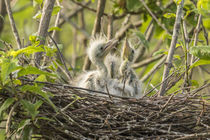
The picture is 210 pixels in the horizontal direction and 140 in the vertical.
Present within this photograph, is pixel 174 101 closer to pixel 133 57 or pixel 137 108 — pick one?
pixel 137 108

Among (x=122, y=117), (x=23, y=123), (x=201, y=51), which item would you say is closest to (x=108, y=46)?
(x=122, y=117)

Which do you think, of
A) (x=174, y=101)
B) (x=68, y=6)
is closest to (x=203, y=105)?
(x=174, y=101)

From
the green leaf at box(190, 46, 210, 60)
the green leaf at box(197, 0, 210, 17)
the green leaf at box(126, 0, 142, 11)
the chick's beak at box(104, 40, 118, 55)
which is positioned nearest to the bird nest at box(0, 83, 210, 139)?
the green leaf at box(190, 46, 210, 60)

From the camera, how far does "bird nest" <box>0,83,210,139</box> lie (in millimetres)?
2426

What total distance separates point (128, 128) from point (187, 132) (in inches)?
18.3

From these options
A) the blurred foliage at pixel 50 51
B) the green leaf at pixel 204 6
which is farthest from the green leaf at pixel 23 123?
the green leaf at pixel 204 6

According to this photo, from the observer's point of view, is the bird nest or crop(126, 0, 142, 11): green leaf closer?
the bird nest

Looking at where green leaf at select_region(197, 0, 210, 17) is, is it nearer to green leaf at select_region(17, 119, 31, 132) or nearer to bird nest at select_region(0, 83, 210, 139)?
bird nest at select_region(0, 83, 210, 139)

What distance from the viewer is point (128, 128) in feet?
8.13

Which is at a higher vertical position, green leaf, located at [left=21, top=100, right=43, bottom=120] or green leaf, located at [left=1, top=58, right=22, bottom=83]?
green leaf, located at [left=1, top=58, right=22, bottom=83]

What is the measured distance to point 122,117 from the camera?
2588 mm

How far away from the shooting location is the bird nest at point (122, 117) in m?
2.43

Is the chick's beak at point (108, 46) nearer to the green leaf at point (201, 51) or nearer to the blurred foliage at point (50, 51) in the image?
the blurred foliage at point (50, 51)

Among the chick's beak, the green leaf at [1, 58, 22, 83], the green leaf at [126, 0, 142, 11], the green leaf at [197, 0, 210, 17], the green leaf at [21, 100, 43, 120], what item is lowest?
the green leaf at [21, 100, 43, 120]
